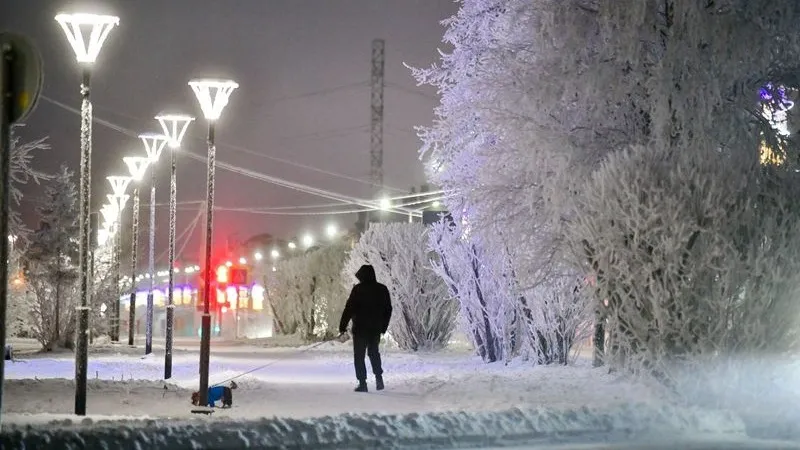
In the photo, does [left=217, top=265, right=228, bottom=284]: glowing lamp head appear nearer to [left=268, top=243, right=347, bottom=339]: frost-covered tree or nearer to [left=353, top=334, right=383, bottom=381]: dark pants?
[left=268, top=243, right=347, bottom=339]: frost-covered tree

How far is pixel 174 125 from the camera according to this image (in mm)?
22188

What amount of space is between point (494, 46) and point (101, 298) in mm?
24159

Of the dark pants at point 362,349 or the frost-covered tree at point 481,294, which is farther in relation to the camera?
the frost-covered tree at point 481,294

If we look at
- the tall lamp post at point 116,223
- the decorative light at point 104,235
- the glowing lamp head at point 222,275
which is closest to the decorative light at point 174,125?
the tall lamp post at point 116,223

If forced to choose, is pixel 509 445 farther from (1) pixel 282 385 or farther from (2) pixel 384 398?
(1) pixel 282 385

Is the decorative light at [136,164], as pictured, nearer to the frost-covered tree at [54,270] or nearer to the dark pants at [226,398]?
the frost-covered tree at [54,270]

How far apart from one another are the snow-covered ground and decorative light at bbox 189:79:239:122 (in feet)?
14.7

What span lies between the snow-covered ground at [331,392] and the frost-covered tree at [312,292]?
19448 mm

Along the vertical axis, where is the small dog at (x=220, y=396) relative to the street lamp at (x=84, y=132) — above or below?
below

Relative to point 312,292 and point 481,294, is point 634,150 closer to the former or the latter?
point 481,294

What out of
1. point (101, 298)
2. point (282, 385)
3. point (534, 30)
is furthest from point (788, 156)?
point (101, 298)

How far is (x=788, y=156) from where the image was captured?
664 inches

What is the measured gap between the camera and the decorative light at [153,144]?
26141mm

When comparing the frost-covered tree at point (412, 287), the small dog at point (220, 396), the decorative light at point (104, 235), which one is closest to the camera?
the small dog at point (220, 396)
